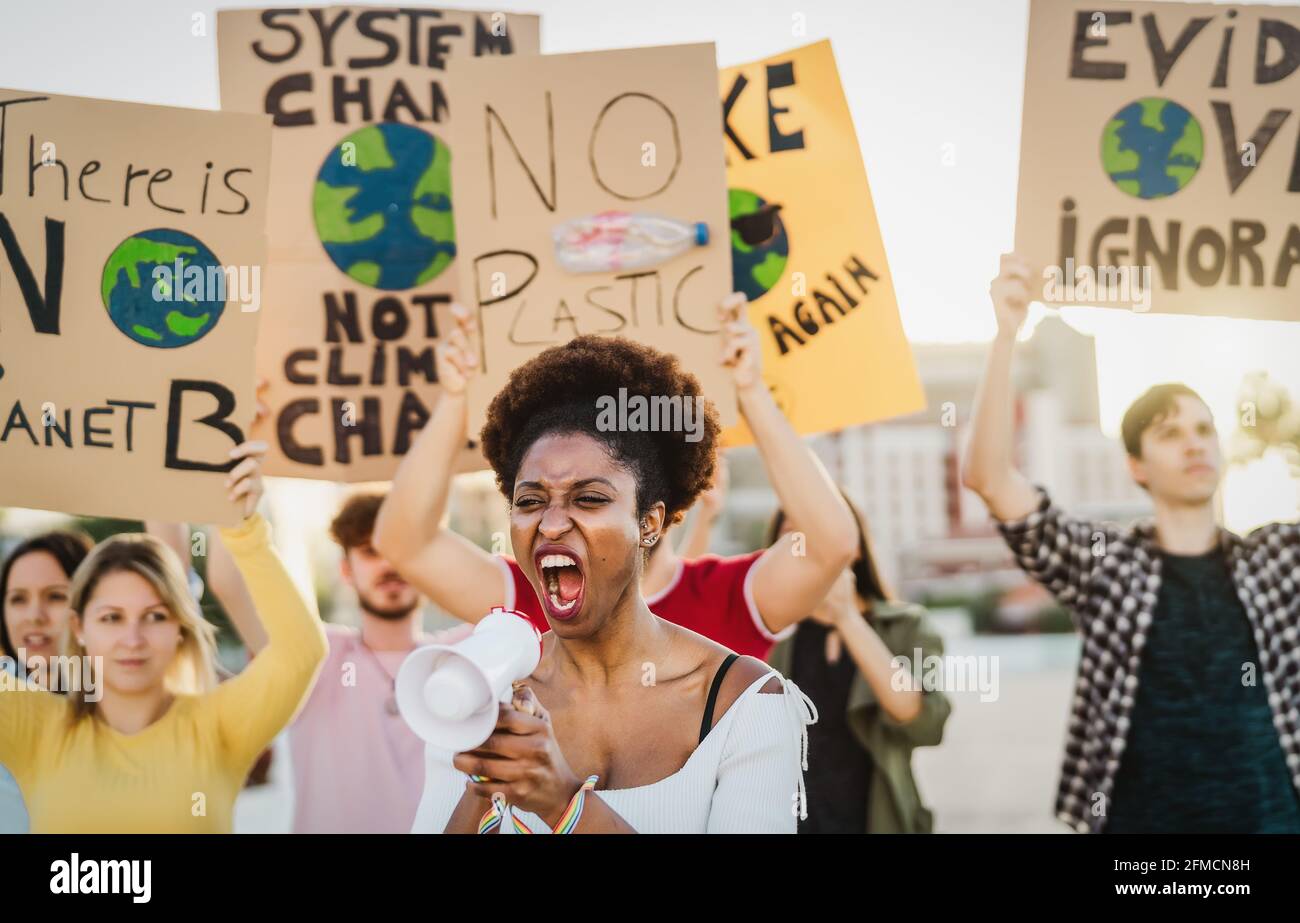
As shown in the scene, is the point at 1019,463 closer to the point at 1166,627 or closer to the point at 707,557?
the point at 1166,627

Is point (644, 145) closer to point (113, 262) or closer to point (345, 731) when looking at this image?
point (113, 262)

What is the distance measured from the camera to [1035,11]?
3062 millimetres

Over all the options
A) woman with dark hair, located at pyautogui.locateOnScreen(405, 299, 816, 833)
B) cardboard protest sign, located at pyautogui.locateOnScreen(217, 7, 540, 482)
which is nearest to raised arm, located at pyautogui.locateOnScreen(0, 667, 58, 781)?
cardboard protest sign, located at pyautogui.locateOnScreen(217, 7, 540, 482)

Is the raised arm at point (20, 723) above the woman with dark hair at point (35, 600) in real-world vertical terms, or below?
below

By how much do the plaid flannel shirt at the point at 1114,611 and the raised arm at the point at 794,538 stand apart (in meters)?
0.44

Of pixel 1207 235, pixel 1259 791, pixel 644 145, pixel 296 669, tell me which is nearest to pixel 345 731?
pixel 296 669

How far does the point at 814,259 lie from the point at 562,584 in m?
1.23

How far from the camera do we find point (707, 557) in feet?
9.52

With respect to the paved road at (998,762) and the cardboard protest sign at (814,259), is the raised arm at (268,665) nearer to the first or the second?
the paved road at (998,762)

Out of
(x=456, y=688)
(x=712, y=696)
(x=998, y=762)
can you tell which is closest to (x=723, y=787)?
(x=712, y=696)

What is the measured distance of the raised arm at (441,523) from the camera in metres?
2.83

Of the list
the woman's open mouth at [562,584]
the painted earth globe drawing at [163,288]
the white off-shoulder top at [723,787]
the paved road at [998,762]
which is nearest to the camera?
the white off-shoulder top at [723,787]

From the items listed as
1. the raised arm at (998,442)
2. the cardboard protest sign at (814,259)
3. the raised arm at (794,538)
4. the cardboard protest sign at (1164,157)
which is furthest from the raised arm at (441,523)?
the cardboard protest sign at (1164,157)

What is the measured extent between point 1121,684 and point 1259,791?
358 mm
